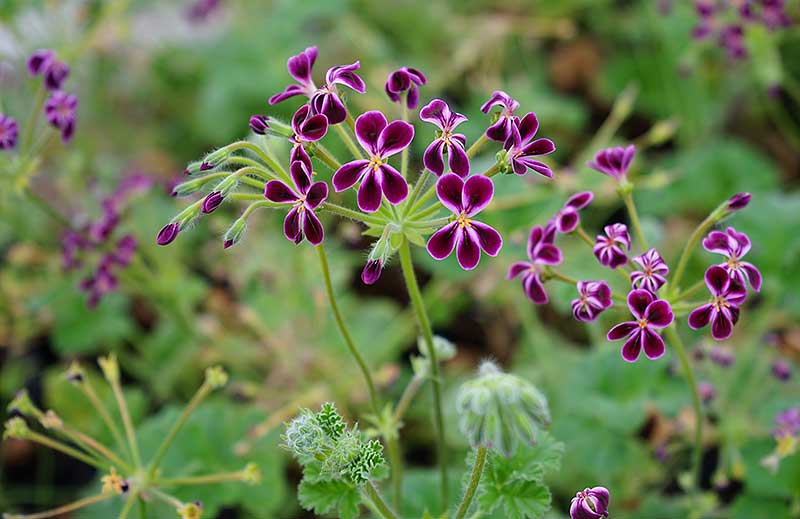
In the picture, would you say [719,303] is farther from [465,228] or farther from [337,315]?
[337,315]

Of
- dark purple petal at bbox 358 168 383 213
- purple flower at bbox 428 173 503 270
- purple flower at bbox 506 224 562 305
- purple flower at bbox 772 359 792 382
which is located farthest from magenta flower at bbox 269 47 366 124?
purple flower at bbox 772 359 792 382

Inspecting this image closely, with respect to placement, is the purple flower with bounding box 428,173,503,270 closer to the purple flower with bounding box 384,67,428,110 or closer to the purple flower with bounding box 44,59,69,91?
the purple flower with bounding box 384,67,428,110

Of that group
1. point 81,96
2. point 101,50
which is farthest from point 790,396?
point 81,96

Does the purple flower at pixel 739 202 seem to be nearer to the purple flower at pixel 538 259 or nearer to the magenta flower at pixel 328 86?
the purple flower at pixel 538 259

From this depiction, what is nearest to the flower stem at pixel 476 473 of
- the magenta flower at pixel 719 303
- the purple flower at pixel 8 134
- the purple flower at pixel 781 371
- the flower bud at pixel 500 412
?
the flower bud at pixel 500 412

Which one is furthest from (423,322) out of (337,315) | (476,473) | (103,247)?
(103,247)

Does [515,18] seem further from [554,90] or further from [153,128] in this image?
[153,128]

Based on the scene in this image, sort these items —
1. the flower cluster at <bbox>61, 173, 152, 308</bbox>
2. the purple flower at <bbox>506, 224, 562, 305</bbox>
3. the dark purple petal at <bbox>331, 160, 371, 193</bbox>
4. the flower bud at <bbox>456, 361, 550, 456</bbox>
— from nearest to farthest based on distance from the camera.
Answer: the flower bud at <bbox>456, 361, 550, 456</bbox>
the dark purple petal at <bbox>331, 160, 371, 193</bbox>
the purple flower at <bbox>506, 224, 562, 305</bbox>
the flower cluster at <bbox>61, 173, 152, 308</bbox>
